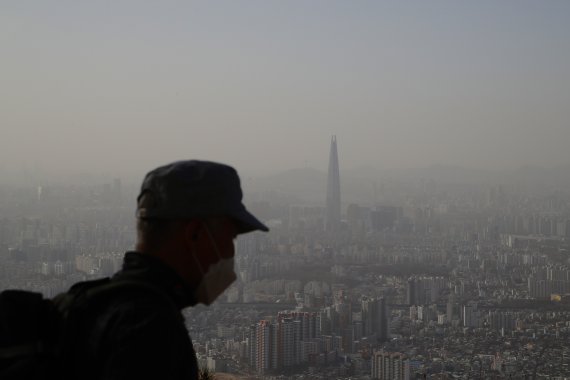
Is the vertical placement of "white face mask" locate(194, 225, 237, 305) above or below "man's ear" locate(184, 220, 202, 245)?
below

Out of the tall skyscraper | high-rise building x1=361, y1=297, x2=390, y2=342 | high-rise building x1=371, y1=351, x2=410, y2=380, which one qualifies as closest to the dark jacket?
high-rise building x1=371, y1=351, x2=410, y2=380

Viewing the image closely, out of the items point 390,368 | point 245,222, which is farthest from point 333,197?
point 245,222

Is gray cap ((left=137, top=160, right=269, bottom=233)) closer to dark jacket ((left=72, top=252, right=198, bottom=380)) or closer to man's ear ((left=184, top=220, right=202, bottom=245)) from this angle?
man's ear ((left=184, top=220, right=202, bottom=245))

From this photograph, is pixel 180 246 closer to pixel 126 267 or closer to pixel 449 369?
pixel 126 267

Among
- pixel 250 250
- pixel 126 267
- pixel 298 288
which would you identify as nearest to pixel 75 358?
pixel 126 267

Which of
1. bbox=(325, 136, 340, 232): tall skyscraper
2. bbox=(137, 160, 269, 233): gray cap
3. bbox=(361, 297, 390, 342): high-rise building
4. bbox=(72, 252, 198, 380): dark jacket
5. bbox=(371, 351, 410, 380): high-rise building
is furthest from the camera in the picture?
bbox=(325, 136, 340, 232): tall skyscraper

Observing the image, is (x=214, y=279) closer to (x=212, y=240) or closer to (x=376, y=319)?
(x=212, y=240)

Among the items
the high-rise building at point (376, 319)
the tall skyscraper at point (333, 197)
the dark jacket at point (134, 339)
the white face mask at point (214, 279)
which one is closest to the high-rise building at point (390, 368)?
the high-rise building at point (376, 319)

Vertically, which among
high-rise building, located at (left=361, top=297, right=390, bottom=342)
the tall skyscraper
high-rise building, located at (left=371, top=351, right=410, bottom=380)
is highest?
the tall skyscraper
